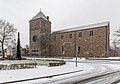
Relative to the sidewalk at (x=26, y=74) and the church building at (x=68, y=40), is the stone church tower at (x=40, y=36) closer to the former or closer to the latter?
the church building at (x=68, y=40)

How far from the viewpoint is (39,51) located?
67.8 metres

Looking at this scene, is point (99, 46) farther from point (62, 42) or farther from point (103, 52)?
point (62, 42)

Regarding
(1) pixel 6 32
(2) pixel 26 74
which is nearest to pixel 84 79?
(2) pixel 26 74

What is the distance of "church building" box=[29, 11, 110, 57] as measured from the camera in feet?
179

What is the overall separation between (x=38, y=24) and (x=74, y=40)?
17934mm

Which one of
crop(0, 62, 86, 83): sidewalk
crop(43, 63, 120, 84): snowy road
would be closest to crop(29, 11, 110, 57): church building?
crop(0, 62, 86, 83): sidewalk

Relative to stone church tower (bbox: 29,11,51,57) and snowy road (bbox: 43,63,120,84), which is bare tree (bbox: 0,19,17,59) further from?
snowy road (bbox: 43,63,120,84)

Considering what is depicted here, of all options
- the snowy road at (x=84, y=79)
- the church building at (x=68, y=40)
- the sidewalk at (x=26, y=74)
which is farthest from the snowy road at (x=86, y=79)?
the church building at (x=68, y=40)

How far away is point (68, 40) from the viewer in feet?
211

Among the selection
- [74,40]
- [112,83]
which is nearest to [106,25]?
[74,40]

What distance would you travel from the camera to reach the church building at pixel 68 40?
54450mm

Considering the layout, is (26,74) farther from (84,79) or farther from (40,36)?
(40,36)

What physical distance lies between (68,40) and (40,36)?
41.4 ft

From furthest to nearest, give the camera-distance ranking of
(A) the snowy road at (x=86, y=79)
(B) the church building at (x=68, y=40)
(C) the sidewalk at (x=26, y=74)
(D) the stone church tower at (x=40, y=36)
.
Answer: (D) the stone church tower at (x=40, y=36)
(B) the church building at (x=68, y=40)
(C) the sidewalk at (x=26, y=74)
(A) the snowy road at (x=86, y=79)
